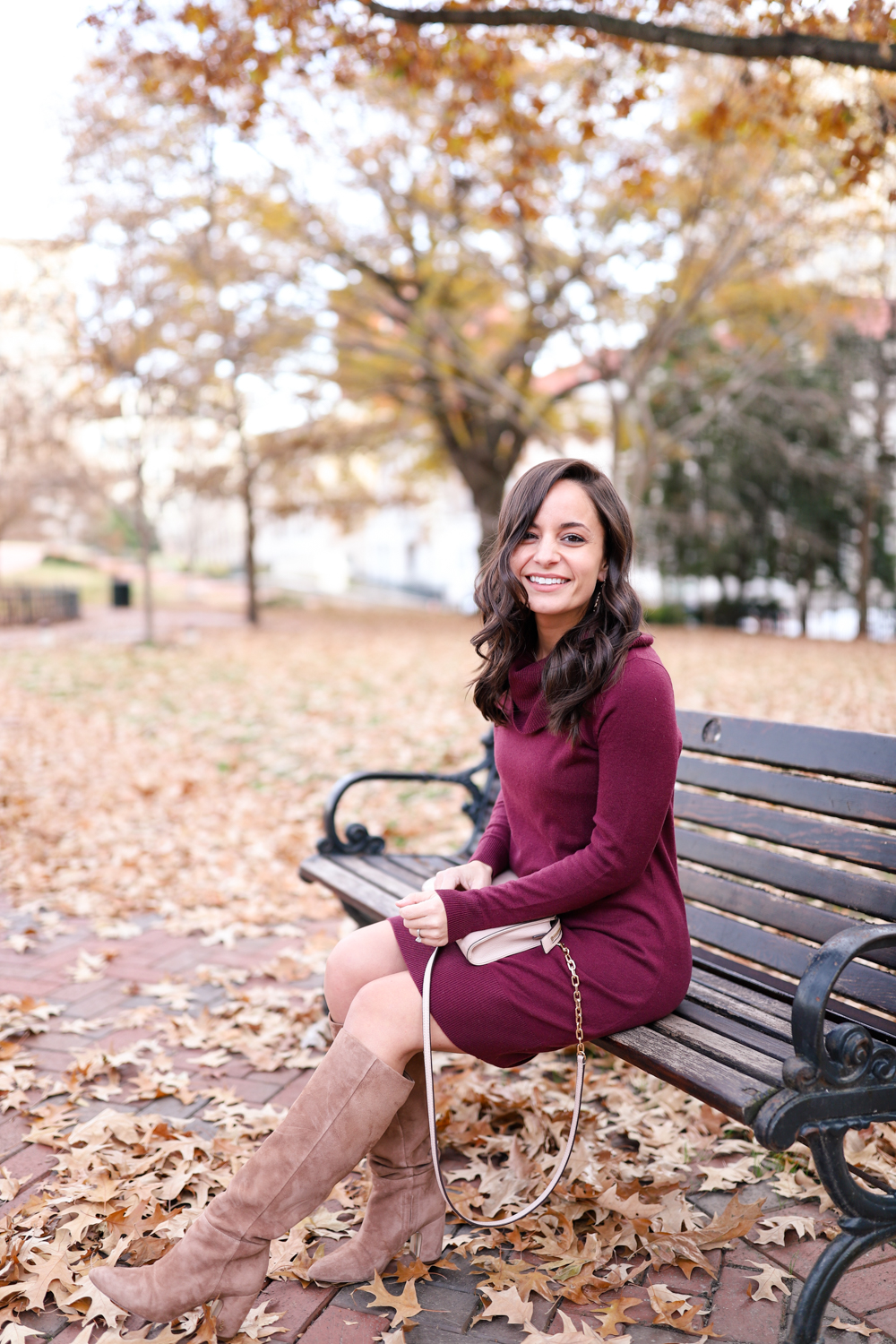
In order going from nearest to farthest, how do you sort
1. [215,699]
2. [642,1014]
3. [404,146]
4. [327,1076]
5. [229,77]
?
1. [327,1076]
2. [642,1014]
3. [229,77]
4. [215,699]
5. [404,146]

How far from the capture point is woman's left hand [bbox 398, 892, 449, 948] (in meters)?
2.08

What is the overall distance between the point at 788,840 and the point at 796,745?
243 mm

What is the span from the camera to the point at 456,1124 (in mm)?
2912

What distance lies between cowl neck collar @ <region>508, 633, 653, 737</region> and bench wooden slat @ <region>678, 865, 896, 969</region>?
0.80 metres

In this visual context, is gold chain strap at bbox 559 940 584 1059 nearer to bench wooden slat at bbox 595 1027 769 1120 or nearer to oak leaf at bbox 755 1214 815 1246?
bench wooden slat at bbox 595 1027 769 1120

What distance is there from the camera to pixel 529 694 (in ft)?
7.63

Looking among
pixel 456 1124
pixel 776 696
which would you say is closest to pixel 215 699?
pixel 776 696

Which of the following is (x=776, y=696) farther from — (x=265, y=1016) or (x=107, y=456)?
(x=107, y=456)

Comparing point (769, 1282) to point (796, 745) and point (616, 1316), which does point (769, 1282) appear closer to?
point (616, 1316)

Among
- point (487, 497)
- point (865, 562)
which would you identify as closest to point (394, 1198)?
point (865, 562)

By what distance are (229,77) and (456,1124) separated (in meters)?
6.01

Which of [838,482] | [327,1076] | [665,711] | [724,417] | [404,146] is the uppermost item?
[404,146]

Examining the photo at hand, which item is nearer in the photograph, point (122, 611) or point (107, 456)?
point (107, 456)

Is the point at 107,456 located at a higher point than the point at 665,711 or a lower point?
higher
